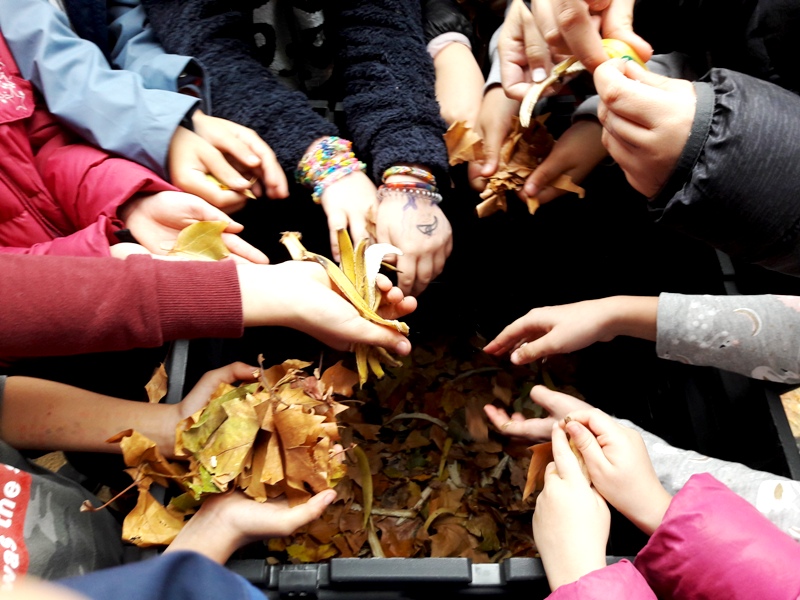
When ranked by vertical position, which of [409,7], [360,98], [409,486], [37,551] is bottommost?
[409,486]

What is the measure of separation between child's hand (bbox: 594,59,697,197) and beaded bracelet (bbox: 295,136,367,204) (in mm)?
419

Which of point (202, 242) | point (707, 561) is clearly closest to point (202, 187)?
point (202, 242)

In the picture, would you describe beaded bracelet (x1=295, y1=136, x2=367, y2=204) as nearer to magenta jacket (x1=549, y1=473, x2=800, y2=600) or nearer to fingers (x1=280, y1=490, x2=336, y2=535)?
fingers (x1=280, y1=490, x2=336, y2=535)

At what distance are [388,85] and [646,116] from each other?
1.54ft

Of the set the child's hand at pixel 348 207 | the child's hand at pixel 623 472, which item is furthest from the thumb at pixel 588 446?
the child's hand at pixel 348 207

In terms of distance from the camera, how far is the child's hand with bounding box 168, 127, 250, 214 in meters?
0.84

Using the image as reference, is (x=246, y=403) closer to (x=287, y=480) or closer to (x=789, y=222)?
(x=287, y=480)

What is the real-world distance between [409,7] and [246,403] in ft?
2.64

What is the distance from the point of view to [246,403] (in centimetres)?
64

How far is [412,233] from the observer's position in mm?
862

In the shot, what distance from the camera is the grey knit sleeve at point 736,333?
0.77 meters

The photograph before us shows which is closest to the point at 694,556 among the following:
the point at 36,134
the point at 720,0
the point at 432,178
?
the point at 432,178

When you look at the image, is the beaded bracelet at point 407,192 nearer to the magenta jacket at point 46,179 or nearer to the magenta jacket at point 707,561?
the magenta jacket at point 46,179

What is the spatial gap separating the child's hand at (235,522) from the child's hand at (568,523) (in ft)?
0.89
